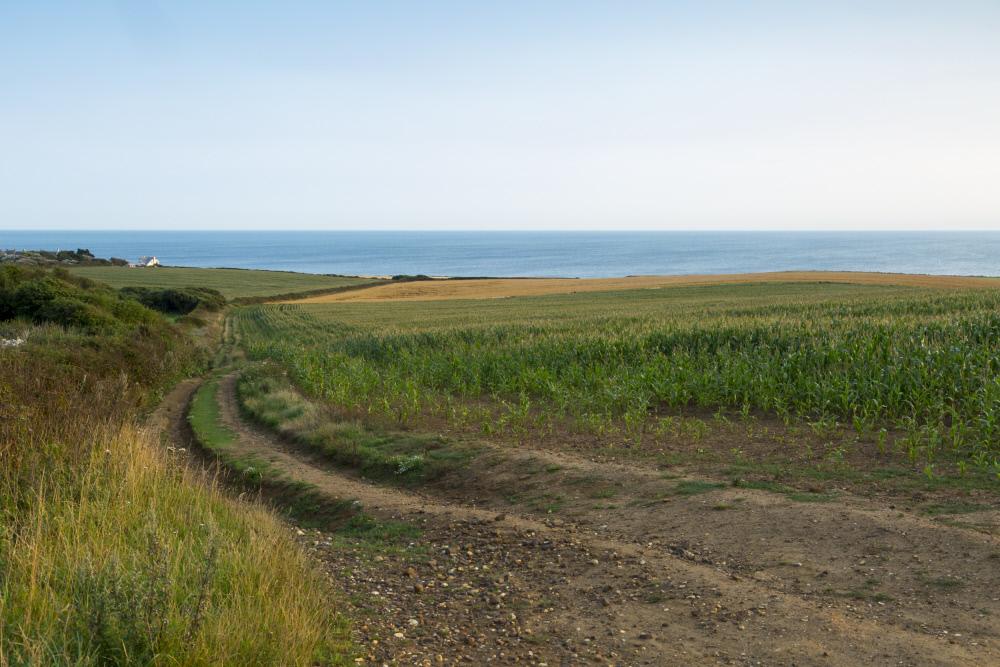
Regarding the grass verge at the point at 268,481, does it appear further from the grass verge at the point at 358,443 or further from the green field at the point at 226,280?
the green field at the point at 226,280

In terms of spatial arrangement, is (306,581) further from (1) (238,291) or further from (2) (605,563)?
(1) (238,291)

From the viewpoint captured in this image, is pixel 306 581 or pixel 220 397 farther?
pixel 220 397

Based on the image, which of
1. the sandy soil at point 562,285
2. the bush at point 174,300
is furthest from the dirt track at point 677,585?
the sandy soil at point 562,285

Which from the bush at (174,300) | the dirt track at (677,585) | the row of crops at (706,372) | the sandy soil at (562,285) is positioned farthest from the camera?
the sandy soil at (562,285)

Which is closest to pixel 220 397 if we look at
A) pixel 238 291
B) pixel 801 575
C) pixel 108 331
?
pixel 108 331

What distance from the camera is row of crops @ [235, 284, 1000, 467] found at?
13.3 metres

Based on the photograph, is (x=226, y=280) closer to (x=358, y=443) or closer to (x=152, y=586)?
(x=358, y=443)

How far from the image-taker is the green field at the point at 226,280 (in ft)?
247

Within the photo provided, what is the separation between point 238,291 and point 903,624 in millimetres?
75190

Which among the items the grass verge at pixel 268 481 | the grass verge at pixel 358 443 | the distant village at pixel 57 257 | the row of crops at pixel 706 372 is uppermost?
the distant village at pixel 57 257

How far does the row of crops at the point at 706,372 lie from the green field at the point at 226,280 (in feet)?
165

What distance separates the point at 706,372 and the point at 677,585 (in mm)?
10114

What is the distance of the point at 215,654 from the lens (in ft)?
15.1

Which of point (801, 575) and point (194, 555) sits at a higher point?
point (194, 555)
